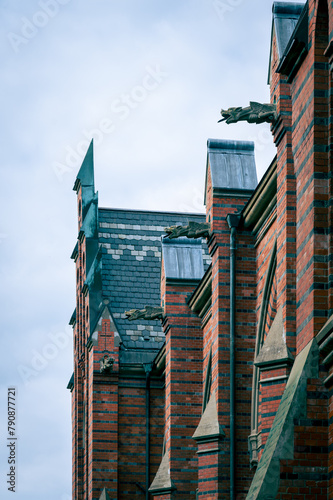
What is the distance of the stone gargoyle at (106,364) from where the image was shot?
82.2 feet

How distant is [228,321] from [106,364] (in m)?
7.88

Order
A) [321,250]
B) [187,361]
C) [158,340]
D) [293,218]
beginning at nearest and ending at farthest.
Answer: [321,250]
[293,218]
[187,361]
[158,340]

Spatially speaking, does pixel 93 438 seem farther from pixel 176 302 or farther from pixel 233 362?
pixel 233 362

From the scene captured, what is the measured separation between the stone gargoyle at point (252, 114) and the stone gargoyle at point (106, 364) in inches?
439

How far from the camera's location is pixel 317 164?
10.6 metres

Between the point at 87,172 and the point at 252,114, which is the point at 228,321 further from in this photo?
the point at 87,172

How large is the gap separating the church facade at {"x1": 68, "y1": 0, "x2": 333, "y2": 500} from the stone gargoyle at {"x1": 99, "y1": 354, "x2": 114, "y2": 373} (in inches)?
2.4

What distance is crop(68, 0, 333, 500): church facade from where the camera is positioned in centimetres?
1023

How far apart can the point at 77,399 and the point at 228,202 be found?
1161 cm

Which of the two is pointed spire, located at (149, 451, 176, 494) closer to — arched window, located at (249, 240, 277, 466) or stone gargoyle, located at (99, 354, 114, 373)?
arched window, located at (249, 240, 277, 466)

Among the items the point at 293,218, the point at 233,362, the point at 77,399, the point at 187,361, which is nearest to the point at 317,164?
the point at 293,218

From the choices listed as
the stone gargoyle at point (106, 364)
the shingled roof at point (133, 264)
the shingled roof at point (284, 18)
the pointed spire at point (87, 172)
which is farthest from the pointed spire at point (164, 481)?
the pointed spire at point (87, 172)

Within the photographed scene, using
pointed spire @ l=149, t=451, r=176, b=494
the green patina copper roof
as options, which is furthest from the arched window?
the green patina copper roof

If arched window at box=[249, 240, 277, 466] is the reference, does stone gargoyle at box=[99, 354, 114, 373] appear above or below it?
above
